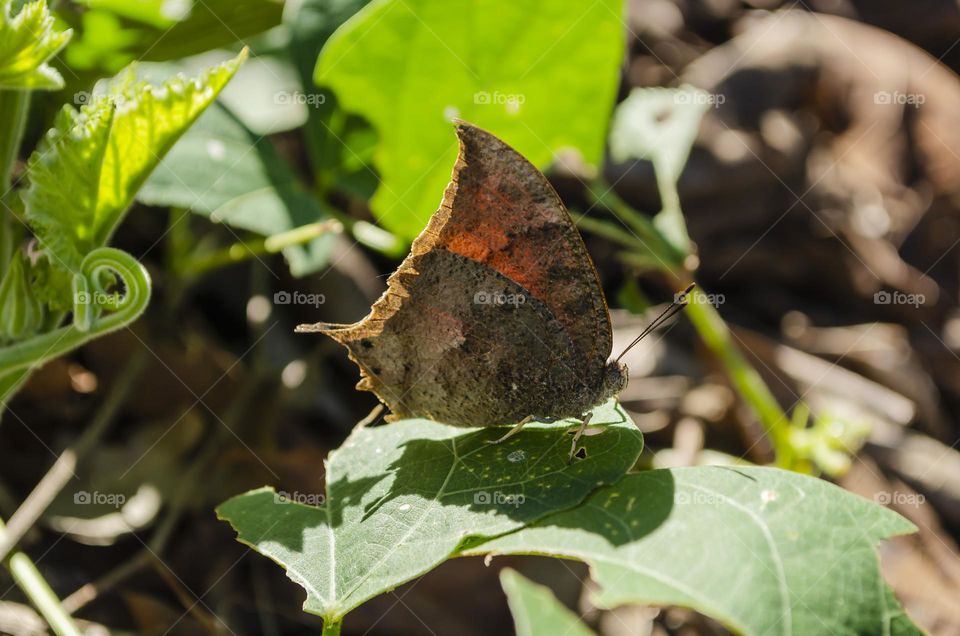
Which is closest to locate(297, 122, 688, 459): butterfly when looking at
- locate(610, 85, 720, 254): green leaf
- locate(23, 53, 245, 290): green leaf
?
locate(23, 53, 245, 290): green leaf

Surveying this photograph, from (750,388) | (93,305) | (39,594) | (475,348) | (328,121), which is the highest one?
(328,121)

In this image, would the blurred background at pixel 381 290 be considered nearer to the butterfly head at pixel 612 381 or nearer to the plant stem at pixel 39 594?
the plant stem at pixel 39 594

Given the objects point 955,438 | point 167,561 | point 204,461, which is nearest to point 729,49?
point 955,438

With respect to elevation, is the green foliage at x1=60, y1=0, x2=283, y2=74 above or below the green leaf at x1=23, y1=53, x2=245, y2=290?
above

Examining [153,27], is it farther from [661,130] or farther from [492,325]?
[661,130]

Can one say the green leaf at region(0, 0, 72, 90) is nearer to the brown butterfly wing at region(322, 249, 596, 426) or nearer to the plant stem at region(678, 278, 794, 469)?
the brown butterfly wing at region(322, 249, 596, 426)

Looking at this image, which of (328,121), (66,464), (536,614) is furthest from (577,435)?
(66,464)

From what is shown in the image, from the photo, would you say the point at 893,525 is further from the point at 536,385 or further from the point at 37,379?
the point at 37,379
